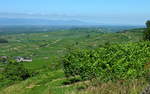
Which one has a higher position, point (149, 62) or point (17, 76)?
point (149, 62)

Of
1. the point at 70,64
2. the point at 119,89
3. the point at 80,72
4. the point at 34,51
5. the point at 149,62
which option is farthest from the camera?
the point at 34,51

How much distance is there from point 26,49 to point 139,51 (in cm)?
14778

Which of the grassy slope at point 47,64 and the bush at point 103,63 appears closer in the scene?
the bush at point 103,63

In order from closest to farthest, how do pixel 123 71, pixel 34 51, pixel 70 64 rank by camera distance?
pixel 123 71, pixel 70 64, pixel 34 51

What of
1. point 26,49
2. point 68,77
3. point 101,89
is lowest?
point 26,49

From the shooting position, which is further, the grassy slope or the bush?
the grassy slope

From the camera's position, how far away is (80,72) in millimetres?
23000

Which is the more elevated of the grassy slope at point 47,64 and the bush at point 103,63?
the bush at point 103,63

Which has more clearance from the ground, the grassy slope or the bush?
the bush

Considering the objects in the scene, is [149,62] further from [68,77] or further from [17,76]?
[17,76]

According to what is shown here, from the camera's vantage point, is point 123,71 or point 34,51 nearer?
point 123,71

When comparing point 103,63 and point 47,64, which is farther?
point 47,64

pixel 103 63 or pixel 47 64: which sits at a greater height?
pixel 103 63

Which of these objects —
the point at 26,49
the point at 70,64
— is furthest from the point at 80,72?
the point at 26,49
